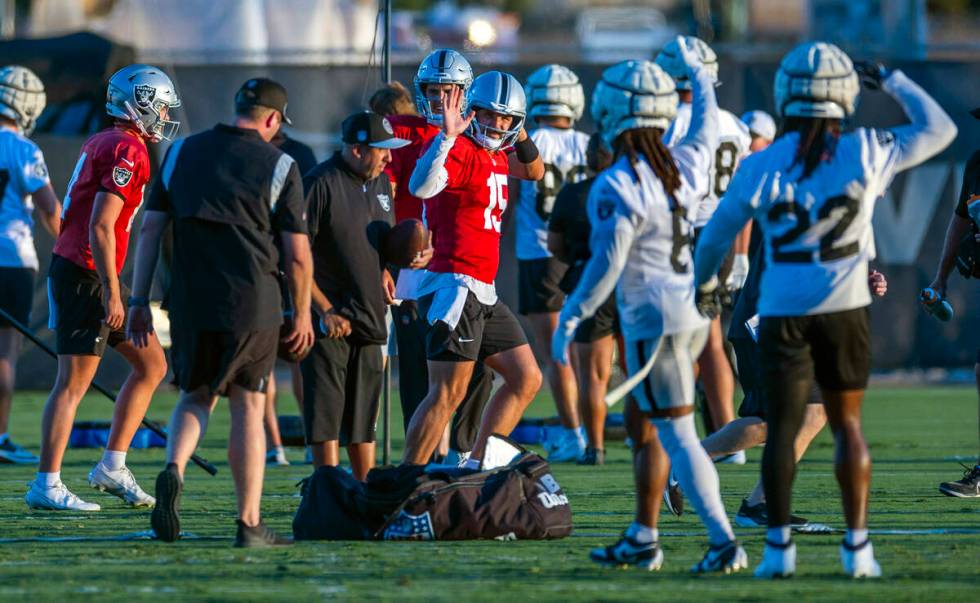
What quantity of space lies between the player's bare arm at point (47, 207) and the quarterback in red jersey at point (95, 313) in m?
1.27

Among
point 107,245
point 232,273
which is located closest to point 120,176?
point 107,245

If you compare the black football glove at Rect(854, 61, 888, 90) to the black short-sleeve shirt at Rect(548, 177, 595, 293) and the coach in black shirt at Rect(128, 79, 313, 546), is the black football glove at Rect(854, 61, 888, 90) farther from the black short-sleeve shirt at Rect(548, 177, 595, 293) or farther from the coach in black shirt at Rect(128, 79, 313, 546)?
the coach in black shirt at Rect(128, 79, 313, 546)

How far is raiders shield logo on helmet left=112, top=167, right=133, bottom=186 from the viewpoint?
7.52 m

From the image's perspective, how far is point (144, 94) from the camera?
7.77 m

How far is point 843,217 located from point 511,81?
7.72ft

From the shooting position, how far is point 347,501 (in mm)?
6820

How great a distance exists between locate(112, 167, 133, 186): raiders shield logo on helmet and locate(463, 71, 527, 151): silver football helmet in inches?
61.2

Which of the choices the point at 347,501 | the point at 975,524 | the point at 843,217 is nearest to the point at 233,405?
the point at 347,501

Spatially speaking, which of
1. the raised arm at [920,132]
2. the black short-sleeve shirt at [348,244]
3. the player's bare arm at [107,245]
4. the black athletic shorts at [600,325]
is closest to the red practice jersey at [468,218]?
the black short-sleeve shirt at [348,244]

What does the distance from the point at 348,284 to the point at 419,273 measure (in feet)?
2.26

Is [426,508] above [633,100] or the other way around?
the other way around

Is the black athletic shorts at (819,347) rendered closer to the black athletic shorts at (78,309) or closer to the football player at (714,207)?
the black athletic shorts at (78,309)

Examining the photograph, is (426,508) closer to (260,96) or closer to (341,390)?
(341,390)

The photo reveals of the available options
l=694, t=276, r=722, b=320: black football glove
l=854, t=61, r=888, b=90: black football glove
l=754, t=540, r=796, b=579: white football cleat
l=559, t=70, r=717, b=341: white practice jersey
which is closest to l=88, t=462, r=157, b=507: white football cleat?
l=559, t=70, r=717, b=341: white practice jersey
